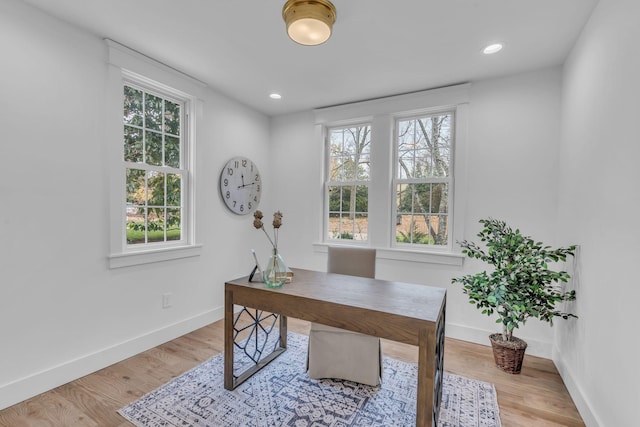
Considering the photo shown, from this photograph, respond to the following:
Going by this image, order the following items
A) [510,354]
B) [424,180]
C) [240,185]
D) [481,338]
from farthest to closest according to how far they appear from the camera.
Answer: [240,185] → [424,180] → [481,338] → [510,354]

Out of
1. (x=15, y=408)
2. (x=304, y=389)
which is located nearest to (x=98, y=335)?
(x=15, y=408)

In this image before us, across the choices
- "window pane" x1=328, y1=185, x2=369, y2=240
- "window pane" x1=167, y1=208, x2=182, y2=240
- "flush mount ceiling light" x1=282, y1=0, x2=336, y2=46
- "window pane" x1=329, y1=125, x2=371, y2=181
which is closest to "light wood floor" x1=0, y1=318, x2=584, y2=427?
"window pane" x1=167, y1=208, x2=182, y2=240

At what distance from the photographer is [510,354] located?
2.28 m

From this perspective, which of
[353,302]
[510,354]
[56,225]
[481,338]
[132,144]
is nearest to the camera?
[353,302]

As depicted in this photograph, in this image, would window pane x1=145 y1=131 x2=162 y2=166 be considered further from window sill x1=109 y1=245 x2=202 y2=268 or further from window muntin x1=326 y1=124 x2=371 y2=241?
window muntin x1=326 y1=124 x2=371 y2=241

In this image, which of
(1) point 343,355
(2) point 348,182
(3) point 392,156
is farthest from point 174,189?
(3) point 392,156

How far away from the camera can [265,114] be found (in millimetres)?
3900

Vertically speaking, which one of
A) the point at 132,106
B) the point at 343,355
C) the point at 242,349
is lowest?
the point at 242,349

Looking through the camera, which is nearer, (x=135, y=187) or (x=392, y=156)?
(x=135, y=187)

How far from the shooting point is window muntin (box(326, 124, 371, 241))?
3490 millimetres

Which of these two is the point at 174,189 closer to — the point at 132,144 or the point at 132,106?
the point at 132,144

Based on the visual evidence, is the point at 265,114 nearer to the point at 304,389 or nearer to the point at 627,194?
the point at 304,389

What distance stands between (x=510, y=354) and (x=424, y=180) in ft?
5.69

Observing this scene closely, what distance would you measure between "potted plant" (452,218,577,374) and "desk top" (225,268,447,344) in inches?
23.7
